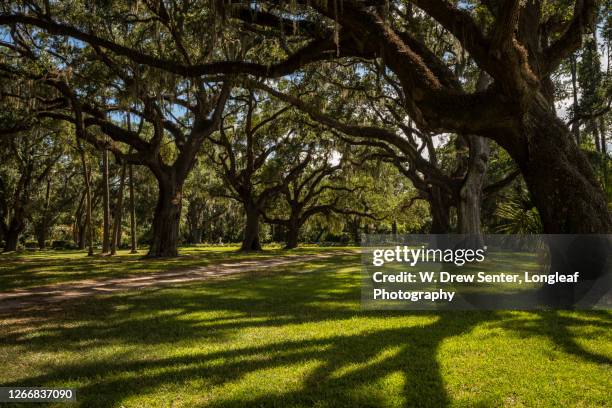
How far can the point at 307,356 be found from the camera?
465 centimetres

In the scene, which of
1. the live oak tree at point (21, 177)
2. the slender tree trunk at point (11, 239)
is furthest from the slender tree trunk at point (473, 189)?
the slender tree trunk at point (11, 239)

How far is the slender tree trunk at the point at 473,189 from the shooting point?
15242 mm

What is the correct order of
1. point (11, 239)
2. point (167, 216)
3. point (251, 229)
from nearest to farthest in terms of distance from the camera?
point (167, 216), point (251, 229), point (11, 239)

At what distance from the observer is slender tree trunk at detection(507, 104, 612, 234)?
697 centimetres

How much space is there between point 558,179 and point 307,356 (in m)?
5.15

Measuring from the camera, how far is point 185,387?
3803 millimetres

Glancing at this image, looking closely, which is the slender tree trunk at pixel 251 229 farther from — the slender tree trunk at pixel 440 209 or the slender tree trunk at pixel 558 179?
the slender tree trunk at pixel 558 179

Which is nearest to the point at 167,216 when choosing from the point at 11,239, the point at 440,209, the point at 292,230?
the point at 440,209

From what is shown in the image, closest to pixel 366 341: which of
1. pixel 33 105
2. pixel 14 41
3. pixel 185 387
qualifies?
pixel 185 387

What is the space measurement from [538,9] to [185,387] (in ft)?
30.8

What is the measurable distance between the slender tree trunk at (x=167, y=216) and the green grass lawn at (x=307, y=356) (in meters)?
12.7

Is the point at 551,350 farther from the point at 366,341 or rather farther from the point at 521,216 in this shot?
the point at 521,216

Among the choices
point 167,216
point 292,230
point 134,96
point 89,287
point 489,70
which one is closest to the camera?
point 489,70

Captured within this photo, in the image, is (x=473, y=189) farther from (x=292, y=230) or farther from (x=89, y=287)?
(x=292, y=230)
